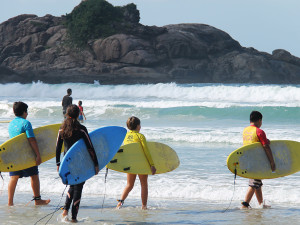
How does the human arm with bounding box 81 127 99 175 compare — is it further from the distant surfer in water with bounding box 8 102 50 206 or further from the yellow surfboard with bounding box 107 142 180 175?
the distant surfer in water with bounding box 8 102 50 206

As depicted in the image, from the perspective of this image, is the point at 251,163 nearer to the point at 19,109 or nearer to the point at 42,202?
Result: the point at 42,202

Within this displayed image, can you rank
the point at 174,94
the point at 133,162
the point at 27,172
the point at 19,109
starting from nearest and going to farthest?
the point at 19,109 < the point at 133,162 < the point at 27,172 < the point at 174,94

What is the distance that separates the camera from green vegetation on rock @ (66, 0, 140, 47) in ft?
193

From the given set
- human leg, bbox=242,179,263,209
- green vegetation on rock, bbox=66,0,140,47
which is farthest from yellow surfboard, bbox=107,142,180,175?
green vegetation on rock, bbox=66,0,140,47

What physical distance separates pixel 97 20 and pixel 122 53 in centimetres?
915

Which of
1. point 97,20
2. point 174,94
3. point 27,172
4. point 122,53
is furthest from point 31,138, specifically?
point 97,20

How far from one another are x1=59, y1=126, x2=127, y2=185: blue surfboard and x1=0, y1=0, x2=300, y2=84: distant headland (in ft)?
154

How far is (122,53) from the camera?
2121 inches

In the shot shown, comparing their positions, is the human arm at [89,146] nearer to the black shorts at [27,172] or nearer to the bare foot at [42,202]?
the black shorts at [27,172]

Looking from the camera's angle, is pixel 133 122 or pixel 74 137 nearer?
pixel 74 137

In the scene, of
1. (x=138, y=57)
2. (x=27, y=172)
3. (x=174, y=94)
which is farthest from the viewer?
(x=138, y=57)

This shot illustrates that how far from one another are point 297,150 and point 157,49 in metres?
52.0

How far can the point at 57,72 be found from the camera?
178 feet

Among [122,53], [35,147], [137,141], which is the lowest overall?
[35,147]
